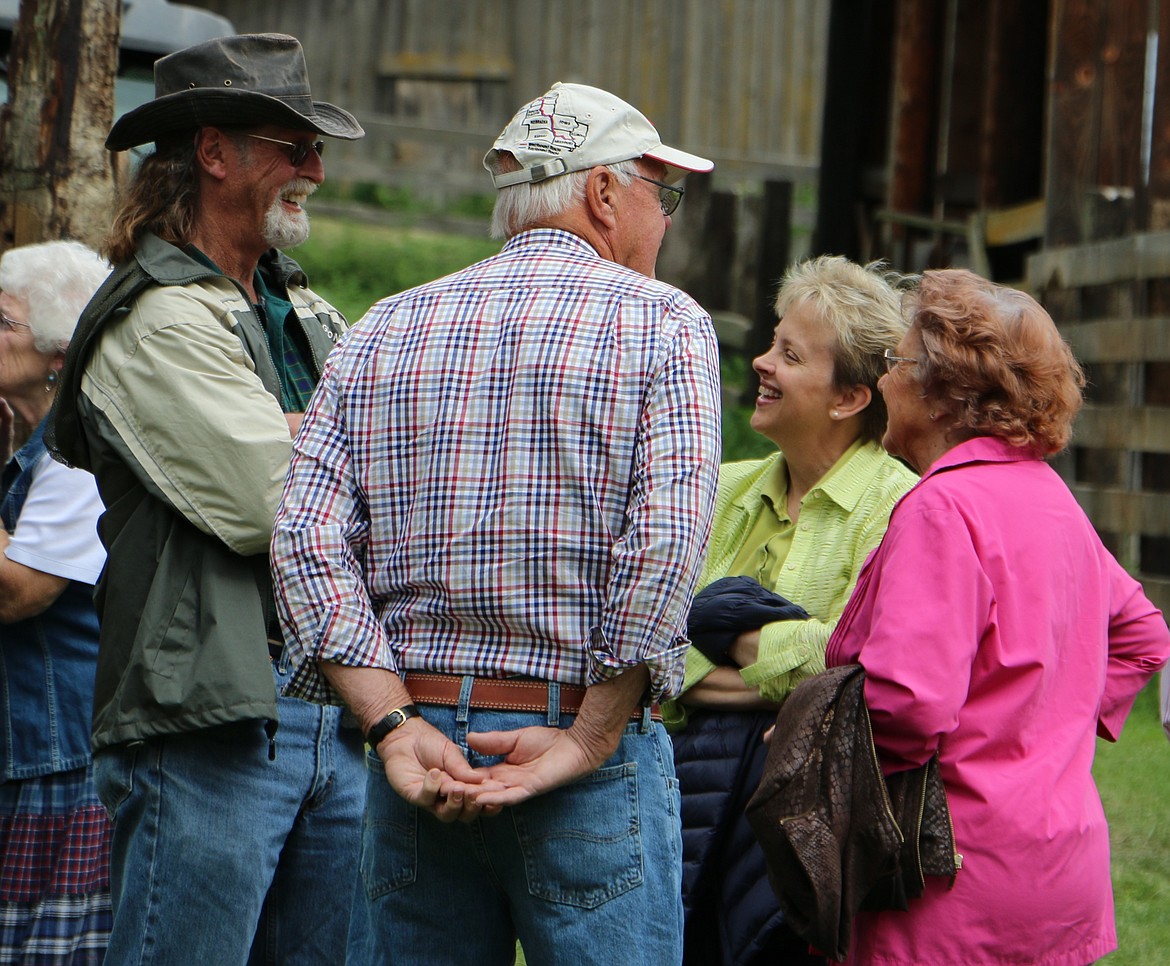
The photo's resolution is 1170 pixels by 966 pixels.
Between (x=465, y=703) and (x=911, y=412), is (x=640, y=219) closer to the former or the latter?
(x=911, y=412)

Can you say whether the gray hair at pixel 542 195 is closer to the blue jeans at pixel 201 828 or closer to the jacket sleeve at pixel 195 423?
the jacket sleeve at pixel 195 423

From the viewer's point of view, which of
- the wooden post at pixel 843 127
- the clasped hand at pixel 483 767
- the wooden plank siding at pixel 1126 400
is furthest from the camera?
the wooden post at pixel 843 127

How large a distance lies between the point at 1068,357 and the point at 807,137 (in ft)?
36.9

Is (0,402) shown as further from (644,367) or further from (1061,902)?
(1061,902)

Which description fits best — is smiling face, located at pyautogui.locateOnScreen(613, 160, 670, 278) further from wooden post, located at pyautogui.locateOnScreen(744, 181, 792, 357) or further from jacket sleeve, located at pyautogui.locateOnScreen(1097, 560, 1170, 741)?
wooden post, located at pyautogui.locateOnScreen(744, 181, 792, 357)

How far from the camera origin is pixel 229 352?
2814mm

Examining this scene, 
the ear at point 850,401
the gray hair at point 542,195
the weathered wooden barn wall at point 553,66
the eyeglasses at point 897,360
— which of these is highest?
the weathered wooden barn wall at point 553,66

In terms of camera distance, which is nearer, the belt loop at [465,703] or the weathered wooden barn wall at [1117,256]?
the belt loop at [465,703]

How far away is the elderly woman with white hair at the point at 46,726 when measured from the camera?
3.47 metres

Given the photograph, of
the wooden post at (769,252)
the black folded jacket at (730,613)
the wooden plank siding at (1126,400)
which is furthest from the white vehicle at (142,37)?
the black folded jacket at (730,613)

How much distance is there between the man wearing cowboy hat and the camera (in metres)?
2.71

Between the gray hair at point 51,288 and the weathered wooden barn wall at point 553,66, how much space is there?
9858mm

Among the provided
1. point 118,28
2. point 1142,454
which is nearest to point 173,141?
point 118,28

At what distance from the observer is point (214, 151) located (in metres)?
3.06
